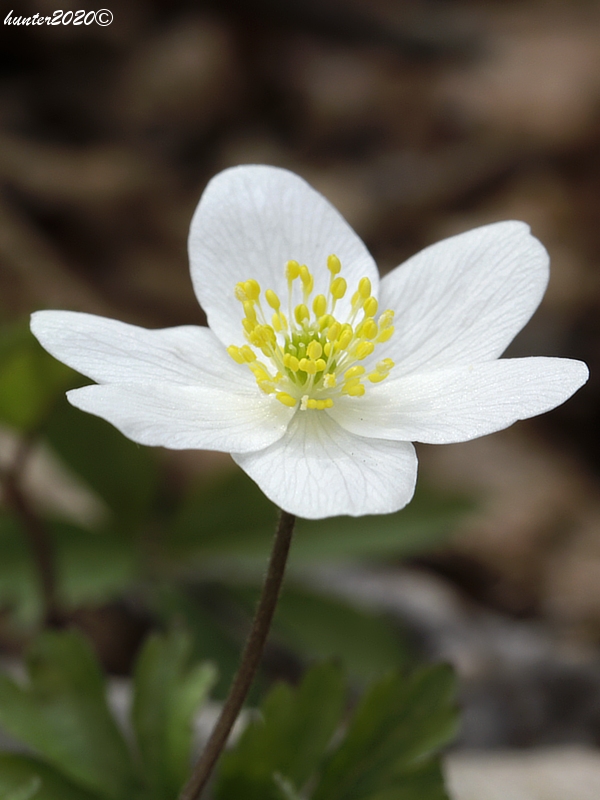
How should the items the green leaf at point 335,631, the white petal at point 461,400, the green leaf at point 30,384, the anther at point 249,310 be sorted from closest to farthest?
1. the white petal at point 461,400
2. the anther at point 249,310
3. the green leaf at point 30,384
4. the green leaf at point 335,631

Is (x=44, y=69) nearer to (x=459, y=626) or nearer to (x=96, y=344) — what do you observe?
(x=459, y=626)

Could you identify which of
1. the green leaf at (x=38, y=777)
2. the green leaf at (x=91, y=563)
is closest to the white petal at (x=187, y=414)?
the green leaf at (x=38, y=777)

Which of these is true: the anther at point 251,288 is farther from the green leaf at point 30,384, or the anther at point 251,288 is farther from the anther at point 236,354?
the green leaf at point 30,384

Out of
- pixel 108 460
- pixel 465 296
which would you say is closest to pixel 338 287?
pixel 465 296

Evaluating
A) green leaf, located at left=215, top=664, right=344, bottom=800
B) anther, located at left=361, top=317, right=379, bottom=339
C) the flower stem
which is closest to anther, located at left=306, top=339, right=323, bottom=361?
anther, located at left=361, top=317, right=379, bottom=339

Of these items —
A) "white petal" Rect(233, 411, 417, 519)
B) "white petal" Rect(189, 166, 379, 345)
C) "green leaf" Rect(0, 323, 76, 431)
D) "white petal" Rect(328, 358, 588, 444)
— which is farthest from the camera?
"green leaf" Rect(0, 323, 76, 431)

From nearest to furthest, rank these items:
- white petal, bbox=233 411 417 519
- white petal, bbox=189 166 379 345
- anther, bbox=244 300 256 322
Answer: white petal, bbox=233 411 417 519 → anther, bbox=244 300 256 322 → white petal, bbox=189 166 379 345

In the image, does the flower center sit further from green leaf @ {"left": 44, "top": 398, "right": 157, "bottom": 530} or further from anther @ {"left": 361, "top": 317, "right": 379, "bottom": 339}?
green leaf @ {"left": 44, "top": 398, "right": 157, "bottom": 530}
